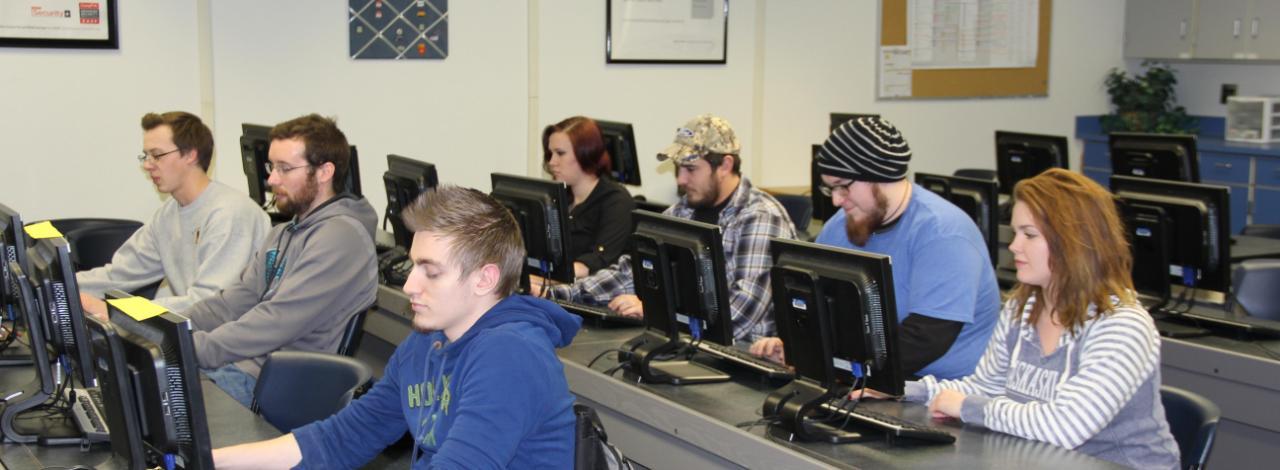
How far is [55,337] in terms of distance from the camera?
8.05ft

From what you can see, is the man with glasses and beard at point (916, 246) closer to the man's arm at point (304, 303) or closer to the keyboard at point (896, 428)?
the keyboard at point (896, 428)

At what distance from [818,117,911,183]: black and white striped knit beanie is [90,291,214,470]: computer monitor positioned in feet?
5.30

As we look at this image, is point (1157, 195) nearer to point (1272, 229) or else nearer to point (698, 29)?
point (1272, 229)

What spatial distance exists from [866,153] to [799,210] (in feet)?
9.11

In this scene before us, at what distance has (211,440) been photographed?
241 cm

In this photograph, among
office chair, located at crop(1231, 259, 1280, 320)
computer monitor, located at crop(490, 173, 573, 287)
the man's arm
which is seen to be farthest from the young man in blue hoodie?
office chair, located at crop(1231, 259, 1280, 320)

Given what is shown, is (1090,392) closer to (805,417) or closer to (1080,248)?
(1080,248)

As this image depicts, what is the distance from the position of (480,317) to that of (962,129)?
21.7 feet

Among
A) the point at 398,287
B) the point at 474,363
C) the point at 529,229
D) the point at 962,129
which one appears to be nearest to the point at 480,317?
the point at 474,363

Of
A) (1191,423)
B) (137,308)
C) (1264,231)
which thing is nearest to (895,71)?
(1264,231)

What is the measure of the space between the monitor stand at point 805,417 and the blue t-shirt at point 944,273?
11.3 inches

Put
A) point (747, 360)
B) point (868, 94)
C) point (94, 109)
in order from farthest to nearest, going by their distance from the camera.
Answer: point (868, 94) → point (94, 109) → point (747, 360)

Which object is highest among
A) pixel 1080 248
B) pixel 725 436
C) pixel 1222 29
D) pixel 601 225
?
pixel 1222 29

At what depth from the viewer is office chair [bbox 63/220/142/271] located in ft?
15.4
